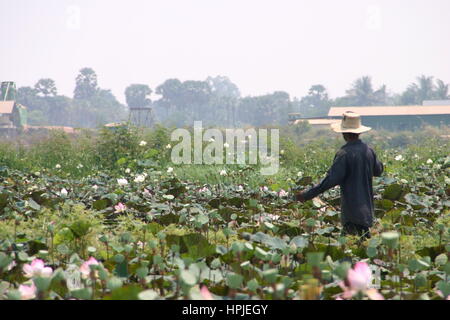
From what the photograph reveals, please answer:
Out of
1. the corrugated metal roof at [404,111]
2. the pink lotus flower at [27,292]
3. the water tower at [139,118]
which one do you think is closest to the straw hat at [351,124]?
the pink lotus flower at [27,292]

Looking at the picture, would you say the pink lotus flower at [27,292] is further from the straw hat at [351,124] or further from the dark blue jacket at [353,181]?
the straw hat at [351,124]

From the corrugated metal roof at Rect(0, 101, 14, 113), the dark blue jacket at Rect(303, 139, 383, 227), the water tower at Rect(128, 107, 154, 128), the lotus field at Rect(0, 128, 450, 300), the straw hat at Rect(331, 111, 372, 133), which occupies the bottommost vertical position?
the lotus field at Rect(0, 128, 450, 300)

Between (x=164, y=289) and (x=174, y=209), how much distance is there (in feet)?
7.30

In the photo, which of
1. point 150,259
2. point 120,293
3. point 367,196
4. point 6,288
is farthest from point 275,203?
point 120,293

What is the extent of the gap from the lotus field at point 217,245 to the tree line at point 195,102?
63.1m

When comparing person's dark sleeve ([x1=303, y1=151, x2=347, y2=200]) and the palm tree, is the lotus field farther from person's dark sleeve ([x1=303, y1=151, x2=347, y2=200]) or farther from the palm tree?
the palm tree

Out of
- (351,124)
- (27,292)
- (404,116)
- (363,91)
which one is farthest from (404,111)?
(27,292)

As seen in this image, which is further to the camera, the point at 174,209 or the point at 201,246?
the point at 174,209

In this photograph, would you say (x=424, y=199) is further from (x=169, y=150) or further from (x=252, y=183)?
(x=169, y=150)

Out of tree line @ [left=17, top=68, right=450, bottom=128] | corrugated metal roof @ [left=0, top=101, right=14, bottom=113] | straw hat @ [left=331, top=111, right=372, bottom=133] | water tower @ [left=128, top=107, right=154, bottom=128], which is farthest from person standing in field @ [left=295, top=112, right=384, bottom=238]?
tree line @ [left=17, top=68, right=450, bottom=128]

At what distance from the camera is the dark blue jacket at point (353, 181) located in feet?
11.8

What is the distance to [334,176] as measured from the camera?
3.60m

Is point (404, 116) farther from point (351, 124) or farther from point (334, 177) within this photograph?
point (334, 177)

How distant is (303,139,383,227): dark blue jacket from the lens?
11.8ft
